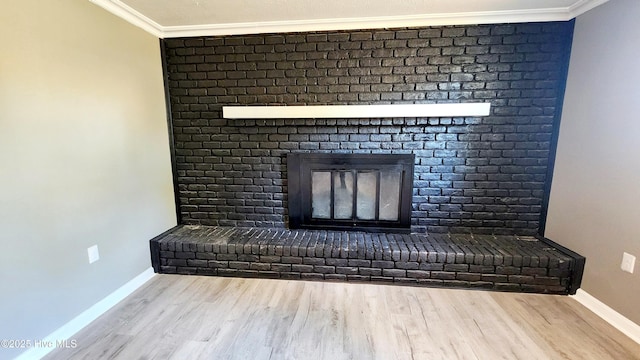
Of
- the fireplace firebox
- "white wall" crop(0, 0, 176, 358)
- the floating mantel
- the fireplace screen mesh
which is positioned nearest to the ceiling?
"white wall" crop(0, 0, 176, 358)

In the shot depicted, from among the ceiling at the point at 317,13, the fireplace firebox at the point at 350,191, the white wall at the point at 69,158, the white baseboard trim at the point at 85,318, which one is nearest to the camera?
the white wall at the point at 69,158

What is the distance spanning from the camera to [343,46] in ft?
8.00

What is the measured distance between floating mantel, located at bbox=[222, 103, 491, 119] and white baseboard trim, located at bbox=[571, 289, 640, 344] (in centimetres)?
156

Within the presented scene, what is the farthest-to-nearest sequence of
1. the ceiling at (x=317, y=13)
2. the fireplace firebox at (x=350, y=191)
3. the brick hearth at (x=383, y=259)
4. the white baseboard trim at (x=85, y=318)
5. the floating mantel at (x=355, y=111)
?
the fireplace firebox at (x=350, y=191), the floating mantel at (x=355, y=111), the brick hearth at (x=383, y=259), the ceiling at (x=317, y=13), the white baseboard trim at (x=85, y=318)

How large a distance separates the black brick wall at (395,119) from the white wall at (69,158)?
19.2 inches

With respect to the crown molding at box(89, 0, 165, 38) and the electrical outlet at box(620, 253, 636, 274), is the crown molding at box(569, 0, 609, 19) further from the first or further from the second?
the crown molding at box(89, 0, 165, 38)

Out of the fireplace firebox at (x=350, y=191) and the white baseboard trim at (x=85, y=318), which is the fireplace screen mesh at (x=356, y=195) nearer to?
the fireplace firebox at (x=350, y=191)

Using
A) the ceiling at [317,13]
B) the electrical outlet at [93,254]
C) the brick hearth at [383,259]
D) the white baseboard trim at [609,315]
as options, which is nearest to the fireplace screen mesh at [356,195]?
the brick hearth at [383,259]

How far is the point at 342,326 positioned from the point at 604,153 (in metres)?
2.15

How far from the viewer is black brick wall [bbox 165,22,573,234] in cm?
235

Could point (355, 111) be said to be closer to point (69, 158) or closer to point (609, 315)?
point (69, 158)

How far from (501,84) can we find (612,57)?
2.17 feet

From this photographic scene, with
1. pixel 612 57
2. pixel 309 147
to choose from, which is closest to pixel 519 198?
pixel 612 57

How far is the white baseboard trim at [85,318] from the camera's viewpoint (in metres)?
1.53
